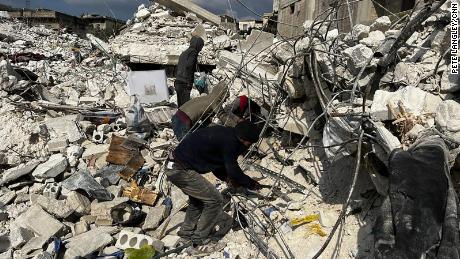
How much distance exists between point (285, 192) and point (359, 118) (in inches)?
64.2

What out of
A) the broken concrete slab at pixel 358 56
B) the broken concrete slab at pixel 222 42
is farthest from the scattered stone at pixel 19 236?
the broken concrete slab at pixel 222 42

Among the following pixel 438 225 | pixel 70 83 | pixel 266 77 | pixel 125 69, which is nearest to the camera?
pixel 438 225

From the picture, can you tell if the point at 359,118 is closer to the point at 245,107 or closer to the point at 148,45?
the point at 245,107

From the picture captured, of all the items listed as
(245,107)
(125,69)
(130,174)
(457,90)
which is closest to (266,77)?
(245,107)

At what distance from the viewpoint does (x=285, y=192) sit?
4.50 m

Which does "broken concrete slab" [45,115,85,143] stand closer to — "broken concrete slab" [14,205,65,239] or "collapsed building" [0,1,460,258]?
"collapsed building" [0,1,460,258]

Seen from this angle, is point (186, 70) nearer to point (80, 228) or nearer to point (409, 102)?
point (80, 228)

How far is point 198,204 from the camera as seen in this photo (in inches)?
156

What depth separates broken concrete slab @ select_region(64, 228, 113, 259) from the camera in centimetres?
372

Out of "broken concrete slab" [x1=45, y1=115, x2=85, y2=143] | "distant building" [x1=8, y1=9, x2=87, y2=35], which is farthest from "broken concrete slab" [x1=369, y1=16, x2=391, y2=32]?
"distant building" [x1=8, y1=9, x2=87, y2=35]

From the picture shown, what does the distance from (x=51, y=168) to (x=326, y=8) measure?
20.8ft

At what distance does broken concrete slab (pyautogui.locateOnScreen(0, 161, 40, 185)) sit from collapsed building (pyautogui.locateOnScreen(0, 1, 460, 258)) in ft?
0.11

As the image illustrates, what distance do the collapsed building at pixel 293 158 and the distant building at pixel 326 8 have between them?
2.40ft

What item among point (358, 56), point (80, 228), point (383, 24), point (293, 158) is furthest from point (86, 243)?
point (383, 24)
